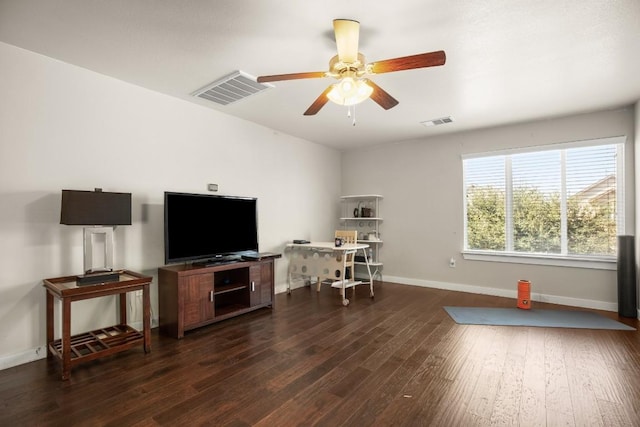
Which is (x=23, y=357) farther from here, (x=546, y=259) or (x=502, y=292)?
(x=546, y=259)

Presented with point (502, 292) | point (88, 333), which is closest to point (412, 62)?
point (88, 333)

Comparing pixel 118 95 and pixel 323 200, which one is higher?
pixel 118 95

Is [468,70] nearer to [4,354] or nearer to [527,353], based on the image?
[527,353]

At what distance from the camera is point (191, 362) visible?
8.54 ft

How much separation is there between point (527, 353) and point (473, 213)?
269 cm

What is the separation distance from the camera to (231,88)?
3.32 meters

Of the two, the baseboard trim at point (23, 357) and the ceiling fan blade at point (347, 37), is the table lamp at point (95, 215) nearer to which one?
→ the baseboard trim at point (23, 357)

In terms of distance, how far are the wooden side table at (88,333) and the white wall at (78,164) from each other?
5.1 inches

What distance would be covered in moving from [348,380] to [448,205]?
12.4 ft

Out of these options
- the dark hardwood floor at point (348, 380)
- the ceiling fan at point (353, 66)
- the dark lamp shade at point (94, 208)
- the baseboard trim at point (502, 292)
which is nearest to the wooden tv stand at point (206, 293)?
the dark hardwood floor at point (348, 380)

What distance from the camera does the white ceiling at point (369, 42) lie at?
208 centimetres

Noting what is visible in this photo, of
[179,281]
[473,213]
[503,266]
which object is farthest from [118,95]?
[503,266]

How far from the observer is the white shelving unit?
586 centimetres

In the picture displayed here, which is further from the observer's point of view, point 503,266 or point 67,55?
point 503,266
